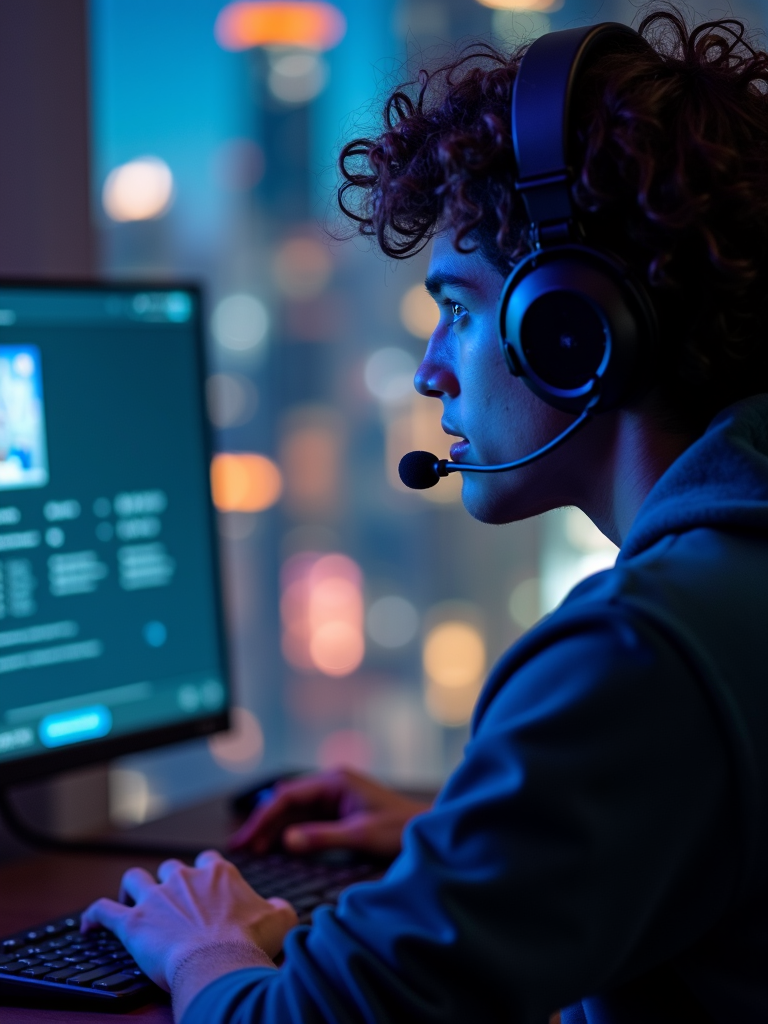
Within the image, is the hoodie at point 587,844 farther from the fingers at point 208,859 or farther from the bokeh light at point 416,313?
the bokeh light at point 416,313

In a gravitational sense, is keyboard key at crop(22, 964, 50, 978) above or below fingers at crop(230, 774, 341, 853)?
above

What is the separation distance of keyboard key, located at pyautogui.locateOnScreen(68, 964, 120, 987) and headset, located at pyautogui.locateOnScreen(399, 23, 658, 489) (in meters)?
0.47

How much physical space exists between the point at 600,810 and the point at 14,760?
71cm

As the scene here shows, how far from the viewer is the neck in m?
0.81

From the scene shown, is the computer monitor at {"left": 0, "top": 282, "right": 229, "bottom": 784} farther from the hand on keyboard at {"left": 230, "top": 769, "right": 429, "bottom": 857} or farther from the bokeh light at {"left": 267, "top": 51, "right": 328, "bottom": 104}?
the bokeh light at {"left": 267, "top": 51, "right": 328, "bottom": 104}

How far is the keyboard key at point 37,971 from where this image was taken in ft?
2.64

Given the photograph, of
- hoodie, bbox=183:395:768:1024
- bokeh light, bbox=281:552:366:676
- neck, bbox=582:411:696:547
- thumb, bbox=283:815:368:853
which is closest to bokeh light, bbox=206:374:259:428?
bokeh light, bbox=281:552:366:676

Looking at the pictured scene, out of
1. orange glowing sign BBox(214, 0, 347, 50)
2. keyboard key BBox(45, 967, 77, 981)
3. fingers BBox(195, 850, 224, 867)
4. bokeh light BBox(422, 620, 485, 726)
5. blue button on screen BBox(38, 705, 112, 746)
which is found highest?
orange glowing sign BBox(214, 0, 347, 50)

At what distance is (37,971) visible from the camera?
81 centimetres

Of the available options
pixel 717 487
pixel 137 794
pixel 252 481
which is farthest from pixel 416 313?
pixel 717 487

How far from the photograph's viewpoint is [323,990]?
60 centimetres

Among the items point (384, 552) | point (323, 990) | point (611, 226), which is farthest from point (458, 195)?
point (384, 552)

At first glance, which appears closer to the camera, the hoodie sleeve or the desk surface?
the hoodie sleeve

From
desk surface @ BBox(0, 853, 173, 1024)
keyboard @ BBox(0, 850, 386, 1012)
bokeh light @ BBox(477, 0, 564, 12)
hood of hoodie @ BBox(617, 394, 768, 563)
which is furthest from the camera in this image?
bokeh light @ BBox(477, 0, 564, 12)
